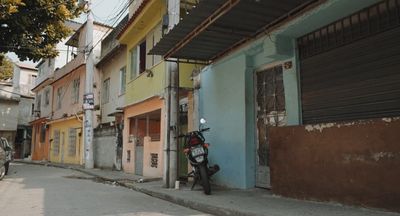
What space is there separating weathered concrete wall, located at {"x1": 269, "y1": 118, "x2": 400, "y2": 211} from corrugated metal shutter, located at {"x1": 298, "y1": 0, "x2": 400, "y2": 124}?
58 cm

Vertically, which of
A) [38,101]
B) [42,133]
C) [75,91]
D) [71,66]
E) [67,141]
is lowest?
[67,141]

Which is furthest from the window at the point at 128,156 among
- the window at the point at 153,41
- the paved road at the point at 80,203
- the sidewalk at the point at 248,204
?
the sidewalk at the point at 248,204

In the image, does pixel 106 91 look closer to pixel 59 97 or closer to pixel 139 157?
pixel 139 157

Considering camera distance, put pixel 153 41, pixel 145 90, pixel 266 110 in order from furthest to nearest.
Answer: pixel 145 90, pixel 153 41, pixel 266 110

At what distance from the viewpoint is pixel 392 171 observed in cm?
548

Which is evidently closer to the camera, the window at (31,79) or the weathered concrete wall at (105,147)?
the weathered concrete wall at (105,147)

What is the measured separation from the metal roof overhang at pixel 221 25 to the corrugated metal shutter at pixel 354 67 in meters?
0.84

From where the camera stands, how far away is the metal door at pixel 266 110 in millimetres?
8797

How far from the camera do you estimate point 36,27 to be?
14555 mm

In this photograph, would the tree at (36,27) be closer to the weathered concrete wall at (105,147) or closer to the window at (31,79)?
the weathered concrete wall at (105,147)

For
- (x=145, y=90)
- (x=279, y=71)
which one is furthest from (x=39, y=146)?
(x=279, y=71)

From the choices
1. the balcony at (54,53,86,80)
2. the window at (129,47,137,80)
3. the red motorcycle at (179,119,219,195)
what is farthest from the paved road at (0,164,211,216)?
the balcony at (54,53,86,80)

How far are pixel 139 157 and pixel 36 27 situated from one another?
597cm

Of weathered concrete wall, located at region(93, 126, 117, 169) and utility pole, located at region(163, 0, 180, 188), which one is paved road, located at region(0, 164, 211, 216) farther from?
weathered concrete wall, located at region(93, 126, 117, 169)
